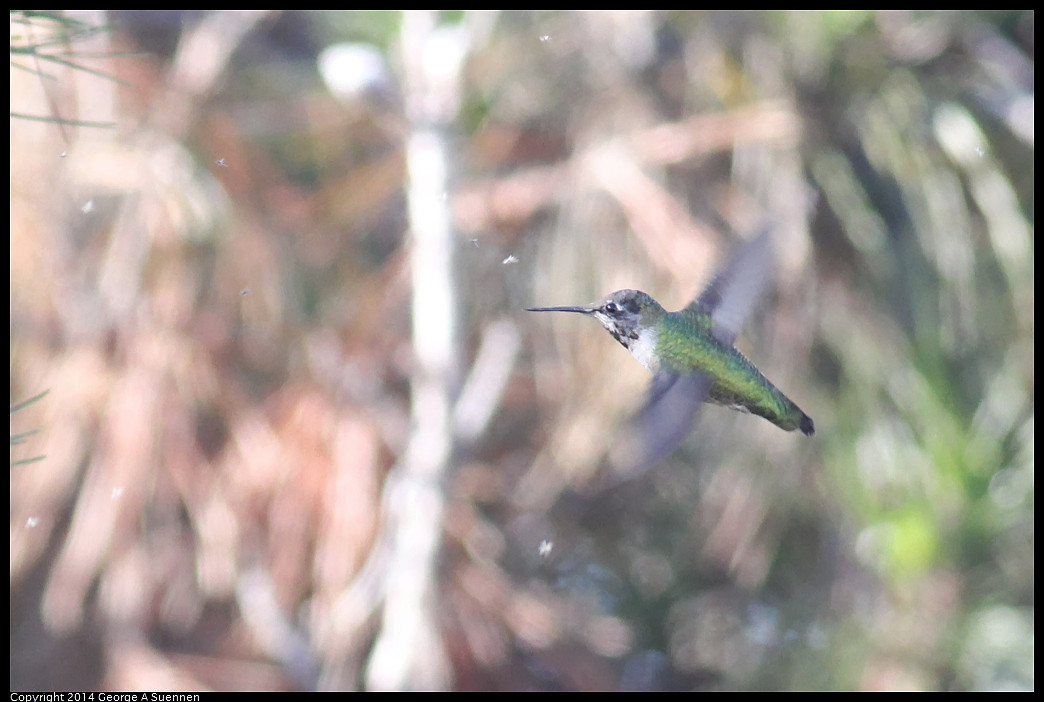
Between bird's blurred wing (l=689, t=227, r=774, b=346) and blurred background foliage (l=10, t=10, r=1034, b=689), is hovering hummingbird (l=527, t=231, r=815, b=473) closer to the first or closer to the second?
bird's blurred wing (l=689, t=227, r=774, b=346)

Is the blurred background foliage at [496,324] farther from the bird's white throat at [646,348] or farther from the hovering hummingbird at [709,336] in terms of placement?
the bird's white throat at [646,348]

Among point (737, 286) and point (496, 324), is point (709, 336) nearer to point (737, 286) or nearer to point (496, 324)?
point (737, 286)

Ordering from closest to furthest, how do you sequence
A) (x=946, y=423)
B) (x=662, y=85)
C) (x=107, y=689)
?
(x=946, y=423) < (x=107, y=689) < (x=662, y=85)

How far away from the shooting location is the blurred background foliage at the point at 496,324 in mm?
2041

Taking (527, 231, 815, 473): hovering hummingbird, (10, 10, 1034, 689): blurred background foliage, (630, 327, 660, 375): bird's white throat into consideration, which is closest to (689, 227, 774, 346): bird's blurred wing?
(527, 231, 815, 473): hovering hummingbird

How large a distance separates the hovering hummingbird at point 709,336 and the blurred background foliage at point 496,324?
2.93 ft

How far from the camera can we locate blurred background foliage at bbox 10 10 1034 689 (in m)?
2.04

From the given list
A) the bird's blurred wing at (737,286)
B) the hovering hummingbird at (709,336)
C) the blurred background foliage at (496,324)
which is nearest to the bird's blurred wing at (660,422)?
the hovering hummingbird at (709,336)

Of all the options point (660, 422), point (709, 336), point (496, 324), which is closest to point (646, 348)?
point (709, 336)

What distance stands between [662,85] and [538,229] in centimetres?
46

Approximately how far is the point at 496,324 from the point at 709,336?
3.92 ft

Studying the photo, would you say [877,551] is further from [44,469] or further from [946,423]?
[44,469]

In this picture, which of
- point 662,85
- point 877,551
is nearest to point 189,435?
point 662,85

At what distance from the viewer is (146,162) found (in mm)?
2049
